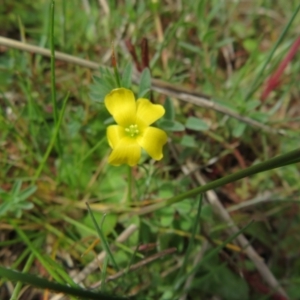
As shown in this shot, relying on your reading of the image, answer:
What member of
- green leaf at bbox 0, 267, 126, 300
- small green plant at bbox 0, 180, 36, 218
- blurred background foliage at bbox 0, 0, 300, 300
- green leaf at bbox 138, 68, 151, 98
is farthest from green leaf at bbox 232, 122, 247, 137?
green leaf at bbox 0, 267, 126, 300

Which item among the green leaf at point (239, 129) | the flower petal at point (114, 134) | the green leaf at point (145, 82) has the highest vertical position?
the green leaf at point (145, 82)

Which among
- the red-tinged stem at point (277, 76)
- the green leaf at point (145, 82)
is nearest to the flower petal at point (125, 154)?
the green leaf at point (145, 82)

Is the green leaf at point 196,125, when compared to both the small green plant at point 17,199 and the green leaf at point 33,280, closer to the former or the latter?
the small green plant at point 17,199

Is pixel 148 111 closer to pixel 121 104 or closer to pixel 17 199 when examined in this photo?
pixel 121 104

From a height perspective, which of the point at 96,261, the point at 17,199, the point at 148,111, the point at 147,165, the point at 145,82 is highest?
the point at 145,82

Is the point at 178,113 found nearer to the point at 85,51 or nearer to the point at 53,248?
the point at 85,51

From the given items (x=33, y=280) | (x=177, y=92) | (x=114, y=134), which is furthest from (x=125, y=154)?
(x=177, y=92)

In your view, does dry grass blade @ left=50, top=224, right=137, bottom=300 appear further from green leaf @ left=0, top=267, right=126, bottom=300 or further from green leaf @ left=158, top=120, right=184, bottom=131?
green leaf @ left=0, top=267, right=126, bottom=300

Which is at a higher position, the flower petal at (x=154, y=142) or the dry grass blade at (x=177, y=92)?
the dry grass blade at (x=177, y=92)
